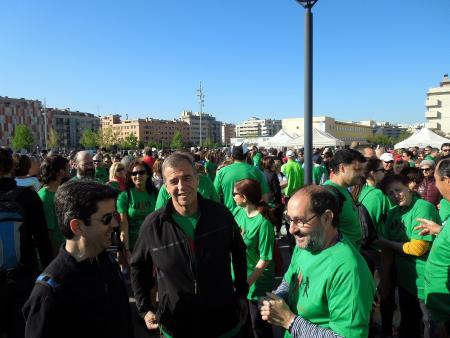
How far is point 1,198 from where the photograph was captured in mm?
2652

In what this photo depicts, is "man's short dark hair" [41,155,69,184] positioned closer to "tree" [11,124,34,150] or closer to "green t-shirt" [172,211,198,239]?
"green t-shirt" [172,211,198,239]

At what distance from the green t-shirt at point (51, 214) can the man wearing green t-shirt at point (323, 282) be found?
9.25 ft

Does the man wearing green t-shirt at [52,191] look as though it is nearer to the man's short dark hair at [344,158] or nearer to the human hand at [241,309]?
the human hand at [241,309]

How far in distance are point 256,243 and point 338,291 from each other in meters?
1.37

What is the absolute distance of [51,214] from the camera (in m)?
3.75

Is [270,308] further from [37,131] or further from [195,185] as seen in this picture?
[37,131]

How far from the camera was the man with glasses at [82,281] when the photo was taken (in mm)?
1558

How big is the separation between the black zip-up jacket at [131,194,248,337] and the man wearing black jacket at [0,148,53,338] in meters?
1.03

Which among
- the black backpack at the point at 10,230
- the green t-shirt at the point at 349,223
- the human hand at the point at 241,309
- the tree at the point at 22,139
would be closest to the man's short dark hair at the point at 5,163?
the black backpack at the point at 10,230

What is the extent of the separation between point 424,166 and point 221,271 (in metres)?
4.69

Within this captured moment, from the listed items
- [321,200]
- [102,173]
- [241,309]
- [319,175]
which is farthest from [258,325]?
[102,173]

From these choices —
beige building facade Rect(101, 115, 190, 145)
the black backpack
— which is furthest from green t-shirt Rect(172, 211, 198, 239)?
beige building facade Rect(101, 115, 190, 145)

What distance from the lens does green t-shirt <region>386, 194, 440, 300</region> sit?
3025 mm

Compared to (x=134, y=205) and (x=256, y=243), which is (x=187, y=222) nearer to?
(x=256, y=243)
